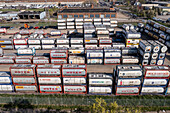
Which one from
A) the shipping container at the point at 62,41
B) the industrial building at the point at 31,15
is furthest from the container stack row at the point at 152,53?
the industrial building at the point at 31,15

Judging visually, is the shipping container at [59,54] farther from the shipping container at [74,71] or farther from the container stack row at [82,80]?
the shipping container at [74,71]

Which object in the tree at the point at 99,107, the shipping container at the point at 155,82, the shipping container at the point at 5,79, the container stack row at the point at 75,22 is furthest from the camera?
the container stack row at the point at 75,22

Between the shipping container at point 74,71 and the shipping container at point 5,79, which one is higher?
the shipping container at point 74,71

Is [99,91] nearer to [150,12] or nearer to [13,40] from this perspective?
[13,40]

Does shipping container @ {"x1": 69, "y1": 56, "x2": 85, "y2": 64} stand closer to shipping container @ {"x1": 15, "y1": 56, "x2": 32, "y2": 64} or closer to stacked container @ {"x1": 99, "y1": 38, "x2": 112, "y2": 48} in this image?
shipping container @ {"x1": 15, "y1": 56, "x2": 32, "y2": 64}

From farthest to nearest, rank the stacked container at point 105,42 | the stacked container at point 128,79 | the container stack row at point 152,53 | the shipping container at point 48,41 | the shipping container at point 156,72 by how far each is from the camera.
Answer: the shipping container at point 48,41 < the stacked container at point 105,42 < the container stack row at point 152,53 < the stacked container at point 128,79 < the shipping container at point 156,72

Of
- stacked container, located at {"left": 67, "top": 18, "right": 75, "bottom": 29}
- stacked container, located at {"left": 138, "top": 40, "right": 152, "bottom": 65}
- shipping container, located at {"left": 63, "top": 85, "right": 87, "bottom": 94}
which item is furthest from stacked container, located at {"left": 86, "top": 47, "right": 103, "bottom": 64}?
stacked container, located at {"left": 67, "top": 18, "right": 75, "bottom": 29}

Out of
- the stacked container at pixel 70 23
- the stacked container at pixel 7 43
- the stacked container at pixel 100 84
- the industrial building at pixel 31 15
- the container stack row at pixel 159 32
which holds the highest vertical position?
the industrial building at pixel 31 15
